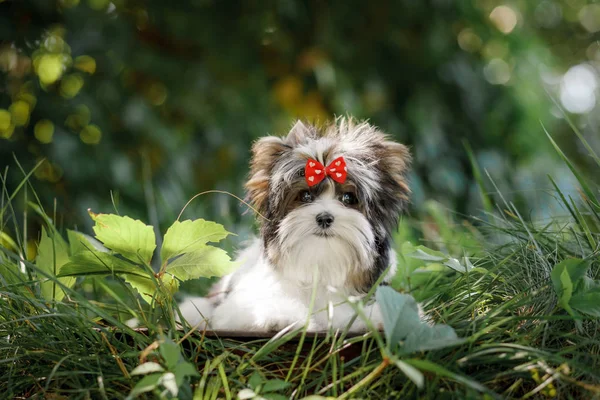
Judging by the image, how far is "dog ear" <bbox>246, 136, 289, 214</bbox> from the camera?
2213mm

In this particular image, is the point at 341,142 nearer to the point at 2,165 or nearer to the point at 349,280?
the point at 349,280

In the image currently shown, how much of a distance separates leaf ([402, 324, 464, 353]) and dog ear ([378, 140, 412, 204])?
0.90m

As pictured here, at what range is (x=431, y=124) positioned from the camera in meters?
4.52

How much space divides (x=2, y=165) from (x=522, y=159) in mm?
3663

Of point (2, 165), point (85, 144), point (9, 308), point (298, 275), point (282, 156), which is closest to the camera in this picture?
point (9, 308)

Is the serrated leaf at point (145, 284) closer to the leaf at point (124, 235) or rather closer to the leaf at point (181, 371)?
the leaf at point (124, 235)

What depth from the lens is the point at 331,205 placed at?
2016mm

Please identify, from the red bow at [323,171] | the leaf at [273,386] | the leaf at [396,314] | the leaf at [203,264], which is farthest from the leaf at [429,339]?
the red bow at [323,171]

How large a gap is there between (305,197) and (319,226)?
167mm

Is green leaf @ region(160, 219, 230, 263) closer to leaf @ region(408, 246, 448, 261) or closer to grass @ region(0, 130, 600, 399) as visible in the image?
grass @ region(0, 130, 600, 399)

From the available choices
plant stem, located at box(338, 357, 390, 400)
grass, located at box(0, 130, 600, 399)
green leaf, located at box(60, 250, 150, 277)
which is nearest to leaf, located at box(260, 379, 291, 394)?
grass, located at box(0, 130, 600, 399)

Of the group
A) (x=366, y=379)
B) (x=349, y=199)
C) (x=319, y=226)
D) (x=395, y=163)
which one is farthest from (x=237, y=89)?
(x=366, y=379)

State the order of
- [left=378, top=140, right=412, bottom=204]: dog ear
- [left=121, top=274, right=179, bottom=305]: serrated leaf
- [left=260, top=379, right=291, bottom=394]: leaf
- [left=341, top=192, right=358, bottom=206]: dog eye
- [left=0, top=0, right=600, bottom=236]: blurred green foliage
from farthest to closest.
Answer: [left=0, top=0, right=600, bottom=236]: blurred green foliage < [left=378, top=140, right=412, bottom=204]: dog ear < [left=341, top=192, right=358, bottom=206]: dog eye < [left=121, top=274, right=179, bottom=305]: serrated leaf < [left=260, top=379, right=291, bottom=394]: leaf

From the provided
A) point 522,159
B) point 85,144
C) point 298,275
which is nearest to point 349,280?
point 298,275
